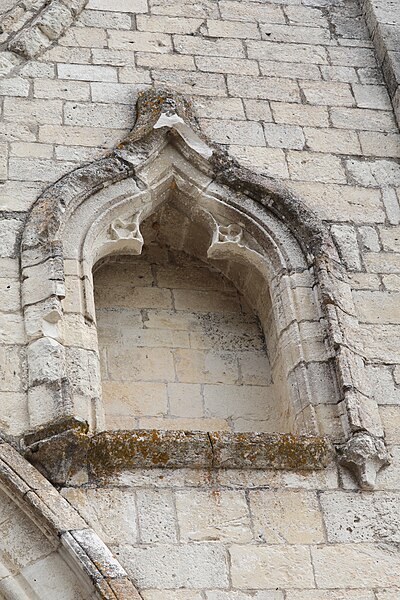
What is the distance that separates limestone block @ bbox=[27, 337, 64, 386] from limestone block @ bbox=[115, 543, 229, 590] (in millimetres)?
882

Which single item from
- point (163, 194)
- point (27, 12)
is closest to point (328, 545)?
point (163, 194)

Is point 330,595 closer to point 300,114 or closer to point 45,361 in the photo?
point 45,361

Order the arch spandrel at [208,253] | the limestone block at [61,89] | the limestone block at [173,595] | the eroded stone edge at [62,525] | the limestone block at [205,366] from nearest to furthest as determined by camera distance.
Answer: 1. the eroded stone edge at [62,525]
2. the limestone block at [173,595]
3. the arch spandrel at [208,253]
4. the limestone block at [205,366]
5. the limestone block at [61,89]

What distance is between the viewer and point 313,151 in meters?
7.08

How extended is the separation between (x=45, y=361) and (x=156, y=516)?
2.94 ft

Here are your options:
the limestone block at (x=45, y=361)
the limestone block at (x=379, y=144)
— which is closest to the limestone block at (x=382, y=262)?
the limestone block at (x=379, y=144)

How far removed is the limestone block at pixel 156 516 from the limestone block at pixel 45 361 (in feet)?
2.22

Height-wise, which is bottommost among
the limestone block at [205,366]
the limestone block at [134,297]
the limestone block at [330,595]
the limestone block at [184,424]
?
the limestone block at [330,595]

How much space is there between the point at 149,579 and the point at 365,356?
171 centimetres

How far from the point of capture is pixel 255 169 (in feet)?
22.5

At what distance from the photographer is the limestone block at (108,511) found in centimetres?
522

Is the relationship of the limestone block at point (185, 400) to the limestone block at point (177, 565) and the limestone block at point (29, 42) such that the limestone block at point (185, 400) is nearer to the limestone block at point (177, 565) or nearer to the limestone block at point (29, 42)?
the limestone block at point (177, 565)

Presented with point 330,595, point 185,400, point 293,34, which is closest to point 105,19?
point 293,34

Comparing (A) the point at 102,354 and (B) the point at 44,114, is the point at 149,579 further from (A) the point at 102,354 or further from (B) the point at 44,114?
(B) the point at 44,114
